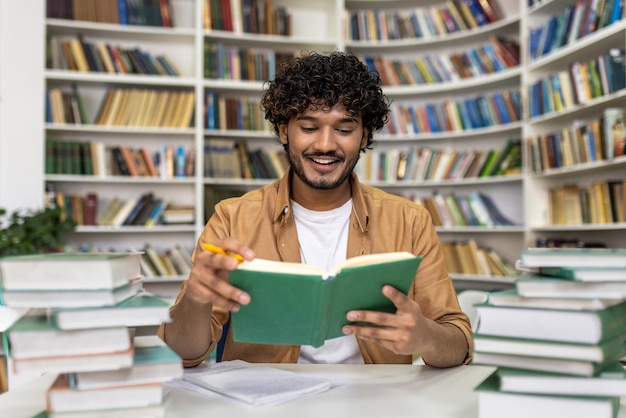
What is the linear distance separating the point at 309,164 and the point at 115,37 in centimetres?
321

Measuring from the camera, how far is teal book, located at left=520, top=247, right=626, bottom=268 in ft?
2.96

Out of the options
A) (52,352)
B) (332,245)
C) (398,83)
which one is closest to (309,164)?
(332,245)

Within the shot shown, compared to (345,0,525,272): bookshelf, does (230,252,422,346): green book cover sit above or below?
below

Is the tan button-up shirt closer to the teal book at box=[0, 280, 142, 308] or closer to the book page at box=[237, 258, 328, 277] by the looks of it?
the book page at box=[237, 258, 328, 277]

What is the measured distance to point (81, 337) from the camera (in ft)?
2.78

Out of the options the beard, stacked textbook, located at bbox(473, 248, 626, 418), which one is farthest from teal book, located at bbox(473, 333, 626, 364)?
the beard

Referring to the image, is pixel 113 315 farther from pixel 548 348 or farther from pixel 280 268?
pixel 548 348

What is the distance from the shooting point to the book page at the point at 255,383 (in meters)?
1.06

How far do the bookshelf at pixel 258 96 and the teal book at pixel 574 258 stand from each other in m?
2.90

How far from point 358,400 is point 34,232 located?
3.08 meters

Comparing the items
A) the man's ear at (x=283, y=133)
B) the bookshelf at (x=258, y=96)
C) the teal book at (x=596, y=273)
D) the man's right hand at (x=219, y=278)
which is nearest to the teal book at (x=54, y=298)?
the man's right hand at (x=219, y=278)

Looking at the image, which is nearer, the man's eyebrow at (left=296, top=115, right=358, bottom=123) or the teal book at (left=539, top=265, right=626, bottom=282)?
the teal book at (left=539, top=265, right=626, bottom=282)

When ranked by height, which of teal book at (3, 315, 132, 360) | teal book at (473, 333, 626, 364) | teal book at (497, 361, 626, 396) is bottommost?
teal book at (497, 361, 626, 396)

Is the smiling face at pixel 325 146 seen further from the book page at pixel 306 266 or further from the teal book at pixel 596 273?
the teal book at pixel 596 273
